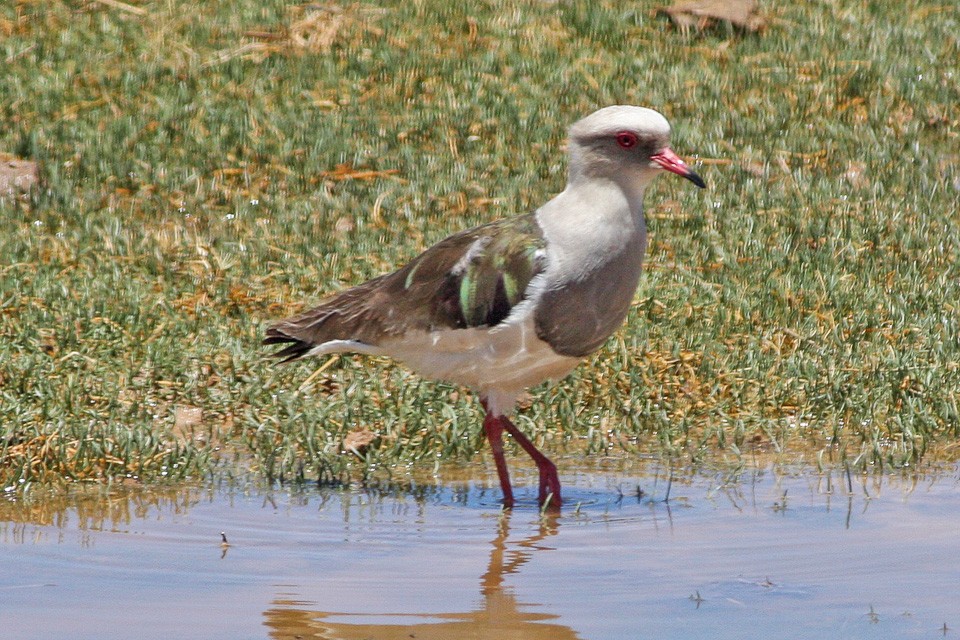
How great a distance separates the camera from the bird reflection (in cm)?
465

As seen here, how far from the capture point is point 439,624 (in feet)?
15.6

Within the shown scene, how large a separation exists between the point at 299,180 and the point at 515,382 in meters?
4.24

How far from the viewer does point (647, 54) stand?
1193cm

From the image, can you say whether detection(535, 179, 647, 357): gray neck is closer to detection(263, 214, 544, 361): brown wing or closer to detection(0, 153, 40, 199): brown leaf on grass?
detection(263, 214, 544, 361): brown wing

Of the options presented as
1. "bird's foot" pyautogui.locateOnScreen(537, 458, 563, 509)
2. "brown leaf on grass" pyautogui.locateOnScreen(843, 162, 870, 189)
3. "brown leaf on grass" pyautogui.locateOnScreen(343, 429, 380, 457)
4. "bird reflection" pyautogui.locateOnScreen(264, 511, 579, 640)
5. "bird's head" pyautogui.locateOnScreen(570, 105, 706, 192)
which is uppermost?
"brown leaf on grass" pyautogui.locateOnScreen(843, 162, 870, 189)

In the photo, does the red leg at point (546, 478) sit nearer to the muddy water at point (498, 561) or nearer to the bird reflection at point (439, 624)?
the muddy water at point (498, 561)

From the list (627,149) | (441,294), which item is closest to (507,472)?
(441,294)

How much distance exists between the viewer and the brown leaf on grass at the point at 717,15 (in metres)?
12.2

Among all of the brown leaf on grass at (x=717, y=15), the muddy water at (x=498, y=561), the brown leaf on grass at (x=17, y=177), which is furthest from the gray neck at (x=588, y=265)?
the brown leaf on grass at (x=717, y=15)

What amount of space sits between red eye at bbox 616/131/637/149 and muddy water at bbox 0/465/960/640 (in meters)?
1.33

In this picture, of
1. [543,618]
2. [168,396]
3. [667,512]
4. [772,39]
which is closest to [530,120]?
[772,39]

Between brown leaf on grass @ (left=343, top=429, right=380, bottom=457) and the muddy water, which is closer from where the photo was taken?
the muddy water

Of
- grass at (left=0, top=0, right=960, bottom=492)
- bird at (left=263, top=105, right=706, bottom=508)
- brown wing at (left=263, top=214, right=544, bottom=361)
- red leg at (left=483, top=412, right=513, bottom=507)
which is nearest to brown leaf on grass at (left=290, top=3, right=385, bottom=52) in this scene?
grass at (left=0, top=0, right=960, bottom=492)

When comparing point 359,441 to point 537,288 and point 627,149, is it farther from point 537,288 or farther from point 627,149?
point 627,149
